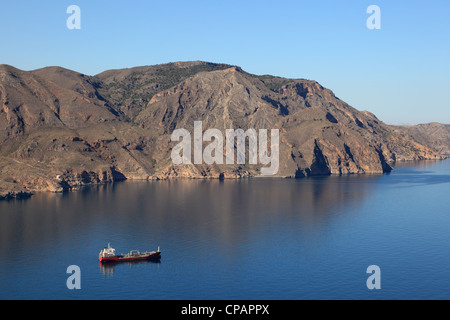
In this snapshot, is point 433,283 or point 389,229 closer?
point 433,283

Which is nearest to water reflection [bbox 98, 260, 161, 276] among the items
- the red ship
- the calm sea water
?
the calm sea water

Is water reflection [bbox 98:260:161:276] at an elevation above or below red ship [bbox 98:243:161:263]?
below

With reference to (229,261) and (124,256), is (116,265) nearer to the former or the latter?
(124,256)

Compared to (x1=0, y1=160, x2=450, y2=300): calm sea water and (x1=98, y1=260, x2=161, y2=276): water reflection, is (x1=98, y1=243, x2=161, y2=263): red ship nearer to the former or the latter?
(x1=98, y1=260, x2=161, y2=276): water reflection

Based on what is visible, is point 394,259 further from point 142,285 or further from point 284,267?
point 142,285

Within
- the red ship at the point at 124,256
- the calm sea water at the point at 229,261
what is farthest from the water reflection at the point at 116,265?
the red ship at the point at 124,256

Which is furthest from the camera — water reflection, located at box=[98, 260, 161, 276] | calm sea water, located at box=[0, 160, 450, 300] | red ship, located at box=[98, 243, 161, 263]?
red ship, located at box=[98, 243, 161, 263]

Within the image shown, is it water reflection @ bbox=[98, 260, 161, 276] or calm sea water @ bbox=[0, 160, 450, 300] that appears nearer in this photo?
calm sea water @ bbox=[0, 160, 450, 300]

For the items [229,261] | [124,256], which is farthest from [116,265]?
[229,261]
